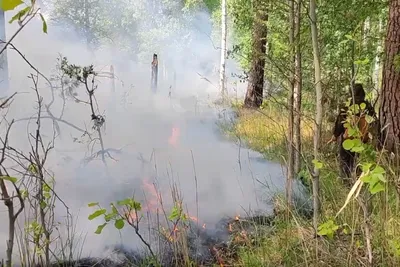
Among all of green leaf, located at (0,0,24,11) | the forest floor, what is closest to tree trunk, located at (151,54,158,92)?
the forest floor

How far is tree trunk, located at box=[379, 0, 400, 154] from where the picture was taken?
8.61 feet

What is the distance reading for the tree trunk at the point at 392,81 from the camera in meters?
2.62

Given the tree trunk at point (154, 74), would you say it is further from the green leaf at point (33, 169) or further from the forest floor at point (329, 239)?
the green leaf at point (33, 169)

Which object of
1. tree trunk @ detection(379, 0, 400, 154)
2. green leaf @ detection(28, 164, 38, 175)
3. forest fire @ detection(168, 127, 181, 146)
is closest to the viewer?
green leaf @ detection(28, 164, 38, 175)

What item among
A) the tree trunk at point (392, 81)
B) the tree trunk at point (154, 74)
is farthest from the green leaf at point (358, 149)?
the tree trunk at point (154, 74)

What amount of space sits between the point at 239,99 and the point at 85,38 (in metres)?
2.50

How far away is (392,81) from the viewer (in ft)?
8.84

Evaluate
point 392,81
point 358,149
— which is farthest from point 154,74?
point 358,149

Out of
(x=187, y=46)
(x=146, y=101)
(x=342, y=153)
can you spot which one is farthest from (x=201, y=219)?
(x=187, y=46)

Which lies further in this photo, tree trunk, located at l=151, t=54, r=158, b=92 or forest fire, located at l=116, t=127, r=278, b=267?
tree trunk, located at l=151, t=54, r=158, b=92

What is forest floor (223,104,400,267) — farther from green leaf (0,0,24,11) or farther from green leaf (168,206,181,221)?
green leaf (0,0,24,11)

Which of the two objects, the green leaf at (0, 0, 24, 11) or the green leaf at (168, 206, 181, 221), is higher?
the green leaf at (0, 0, 24, 11)

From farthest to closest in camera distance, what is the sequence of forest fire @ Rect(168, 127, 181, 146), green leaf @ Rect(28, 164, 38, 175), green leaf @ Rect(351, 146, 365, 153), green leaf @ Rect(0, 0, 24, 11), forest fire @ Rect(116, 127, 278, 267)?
forest fire @ Rect(168, 127, 181, 146), forest fire @ Rect(116, 127, 278, 267), green leaf @ Rect(28, 164, 38, 175), green leaf @ Rect(351, 146, 365, 153), green leaf @ Rect(0, 0, 24, 11)

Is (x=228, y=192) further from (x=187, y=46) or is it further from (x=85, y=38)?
(x=187, y=46)
